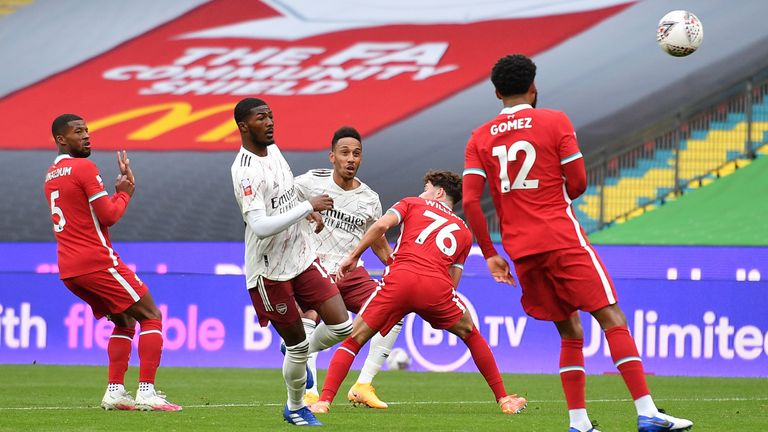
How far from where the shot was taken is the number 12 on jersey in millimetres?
6590

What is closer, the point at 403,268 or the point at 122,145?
the point at 403,268

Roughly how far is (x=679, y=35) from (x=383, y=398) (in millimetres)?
4012

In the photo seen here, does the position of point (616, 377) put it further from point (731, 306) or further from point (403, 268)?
point (403, 268)

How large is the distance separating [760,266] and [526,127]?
11.2 meters

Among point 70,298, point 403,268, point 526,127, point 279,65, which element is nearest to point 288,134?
point 279,65

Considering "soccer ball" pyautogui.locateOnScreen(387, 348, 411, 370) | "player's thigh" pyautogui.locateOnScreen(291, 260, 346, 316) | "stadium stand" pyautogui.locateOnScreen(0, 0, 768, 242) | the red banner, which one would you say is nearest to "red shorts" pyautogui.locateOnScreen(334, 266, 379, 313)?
"player's thigh" pyautogui.locateOnScreen(291, 260, 346, 316)

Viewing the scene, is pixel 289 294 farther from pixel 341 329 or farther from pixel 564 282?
pixel 564 282

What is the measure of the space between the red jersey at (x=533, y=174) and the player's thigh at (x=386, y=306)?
2123mm

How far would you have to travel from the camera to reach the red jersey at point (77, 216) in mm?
8578

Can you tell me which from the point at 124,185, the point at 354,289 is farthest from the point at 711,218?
the point at 124,185

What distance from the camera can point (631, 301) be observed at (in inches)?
571

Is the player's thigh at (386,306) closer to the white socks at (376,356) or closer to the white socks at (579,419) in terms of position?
A: the white socks at (376,356)

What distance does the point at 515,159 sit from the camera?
6.61m

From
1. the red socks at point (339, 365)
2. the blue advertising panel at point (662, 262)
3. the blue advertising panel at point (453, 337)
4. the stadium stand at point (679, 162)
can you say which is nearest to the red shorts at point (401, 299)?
the red socks at point (339, 365)
